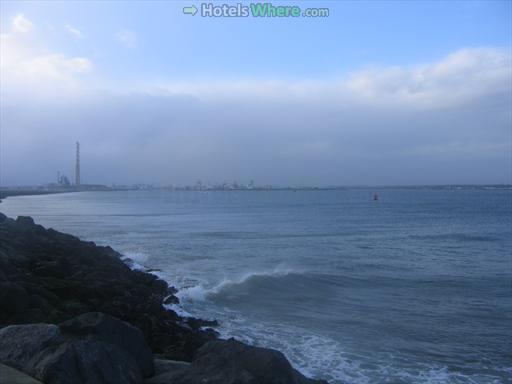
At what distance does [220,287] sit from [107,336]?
1004 cm

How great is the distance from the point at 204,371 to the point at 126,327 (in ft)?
3.89

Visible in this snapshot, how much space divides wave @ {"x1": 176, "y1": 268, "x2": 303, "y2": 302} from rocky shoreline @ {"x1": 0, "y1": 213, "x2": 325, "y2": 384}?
0.55 m

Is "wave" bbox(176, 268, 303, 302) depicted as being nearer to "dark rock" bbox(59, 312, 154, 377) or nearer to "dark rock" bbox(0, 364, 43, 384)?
"dark rock" bbox(59, 312, 154, 377)

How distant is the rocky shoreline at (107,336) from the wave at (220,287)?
548 mm

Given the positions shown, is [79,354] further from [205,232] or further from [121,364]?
[205,232]

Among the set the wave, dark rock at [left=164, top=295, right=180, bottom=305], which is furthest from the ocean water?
dark rock at [left=164, top=295, right=180, bottom=305]

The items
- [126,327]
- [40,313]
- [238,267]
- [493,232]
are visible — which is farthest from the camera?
[493,232]

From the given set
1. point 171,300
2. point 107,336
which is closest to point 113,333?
point 107,336

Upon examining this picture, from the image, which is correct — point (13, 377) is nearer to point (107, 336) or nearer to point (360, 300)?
point (107, 336)

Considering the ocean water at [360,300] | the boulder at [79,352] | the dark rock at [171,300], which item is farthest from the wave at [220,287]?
the boulder at [79,352]

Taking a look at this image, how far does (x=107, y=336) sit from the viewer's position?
195 inches

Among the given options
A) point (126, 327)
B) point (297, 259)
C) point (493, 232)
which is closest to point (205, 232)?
point (297, 259)

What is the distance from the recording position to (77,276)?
40.3 feet

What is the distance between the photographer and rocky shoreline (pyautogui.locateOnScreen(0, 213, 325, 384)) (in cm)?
439
